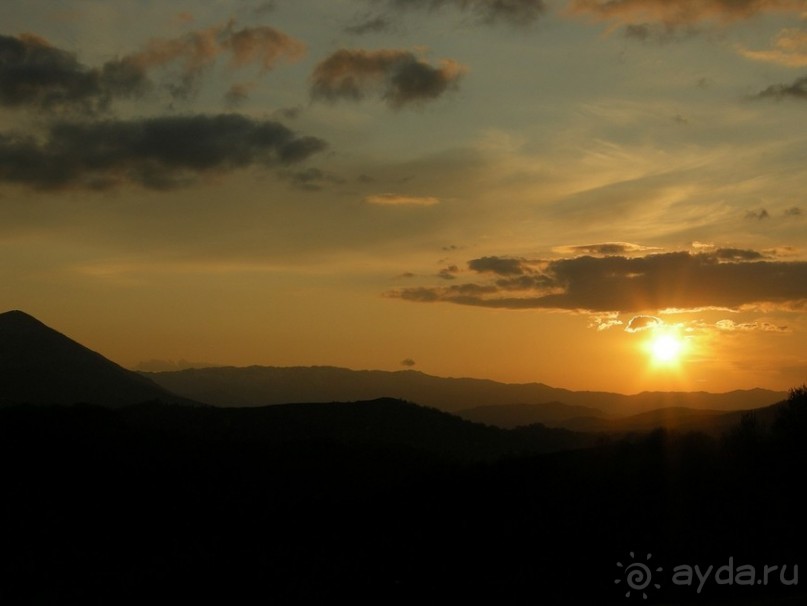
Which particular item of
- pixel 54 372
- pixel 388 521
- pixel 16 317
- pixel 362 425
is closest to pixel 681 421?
pixel 362 425

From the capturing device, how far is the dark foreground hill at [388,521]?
2955cm

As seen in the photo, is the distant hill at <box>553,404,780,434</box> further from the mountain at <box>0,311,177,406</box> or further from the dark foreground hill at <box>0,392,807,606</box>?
the mountain at <box>0,311,177,406</box>

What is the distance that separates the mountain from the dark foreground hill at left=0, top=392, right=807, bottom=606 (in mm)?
82912

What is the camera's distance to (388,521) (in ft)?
138

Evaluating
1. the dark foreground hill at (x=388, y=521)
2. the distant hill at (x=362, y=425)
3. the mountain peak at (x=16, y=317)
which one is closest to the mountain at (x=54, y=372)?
the mountain peak at (x=16, y=317)

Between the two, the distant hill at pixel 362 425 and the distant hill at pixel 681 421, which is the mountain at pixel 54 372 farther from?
the distant hill at pixel 681 421

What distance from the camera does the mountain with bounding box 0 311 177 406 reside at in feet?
464

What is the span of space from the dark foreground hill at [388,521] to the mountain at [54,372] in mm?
82912

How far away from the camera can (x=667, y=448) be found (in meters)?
44.8

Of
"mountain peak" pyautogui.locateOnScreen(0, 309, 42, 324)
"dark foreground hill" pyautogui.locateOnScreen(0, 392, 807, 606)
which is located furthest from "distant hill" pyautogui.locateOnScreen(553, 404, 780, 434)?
"mountain peak" pyautogui.locateOnScreen(0, 309, 42, 324)

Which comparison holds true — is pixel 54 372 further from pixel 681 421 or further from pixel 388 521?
pixel 388 521

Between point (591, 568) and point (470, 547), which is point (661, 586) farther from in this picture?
point (470, 547)

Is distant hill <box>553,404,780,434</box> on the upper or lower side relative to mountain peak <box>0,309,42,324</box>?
lower

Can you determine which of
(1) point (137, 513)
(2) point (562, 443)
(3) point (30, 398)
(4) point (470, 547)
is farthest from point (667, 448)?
(3) point (30, 398)
